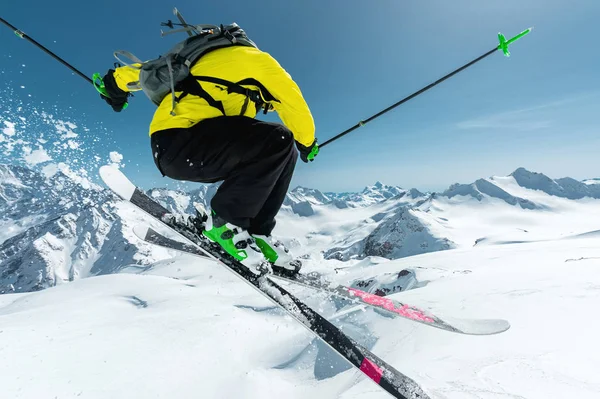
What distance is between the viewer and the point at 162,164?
3219 millimetres

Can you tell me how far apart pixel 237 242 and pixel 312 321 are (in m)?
1.16

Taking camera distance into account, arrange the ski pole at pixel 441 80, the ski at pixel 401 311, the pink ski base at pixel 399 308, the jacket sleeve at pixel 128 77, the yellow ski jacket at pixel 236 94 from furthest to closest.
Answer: the ski pole at pixel 441 80, the pink ski base at pixel 399 308, the ski at pixel 401 311, the jacket sleeve at pixel 128 77, the yellow ski jacket at pixel 236 94

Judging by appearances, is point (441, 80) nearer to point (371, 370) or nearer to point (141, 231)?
point (371, 370)

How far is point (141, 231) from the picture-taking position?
5.14 meters

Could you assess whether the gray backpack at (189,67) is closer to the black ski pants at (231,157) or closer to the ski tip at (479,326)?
the black ski pants at (231,157)

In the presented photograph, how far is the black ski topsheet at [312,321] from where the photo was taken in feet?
9.99

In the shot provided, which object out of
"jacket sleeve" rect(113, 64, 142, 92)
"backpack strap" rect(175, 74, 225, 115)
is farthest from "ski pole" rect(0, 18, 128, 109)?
"backpack strap" rect(175, 74, 225, 115)

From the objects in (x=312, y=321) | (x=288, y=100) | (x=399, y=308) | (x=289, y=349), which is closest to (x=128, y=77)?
(x=288, y=100)

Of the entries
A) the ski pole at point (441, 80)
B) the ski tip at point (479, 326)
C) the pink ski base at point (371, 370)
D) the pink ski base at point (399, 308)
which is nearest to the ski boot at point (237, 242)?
the pink ski base at point (399, 308)

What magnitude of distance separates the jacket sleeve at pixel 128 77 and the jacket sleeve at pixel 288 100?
1352 millimetres

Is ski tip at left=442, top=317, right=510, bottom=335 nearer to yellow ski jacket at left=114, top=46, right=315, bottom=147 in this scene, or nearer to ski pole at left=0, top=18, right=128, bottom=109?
yellow ski jacket at left=114, top=46, right=315, bottom=147

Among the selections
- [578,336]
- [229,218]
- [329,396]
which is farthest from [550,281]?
[229,218]

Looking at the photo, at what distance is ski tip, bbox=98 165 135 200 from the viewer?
401cm

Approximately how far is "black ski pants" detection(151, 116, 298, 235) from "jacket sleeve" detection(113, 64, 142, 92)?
1.99ft
